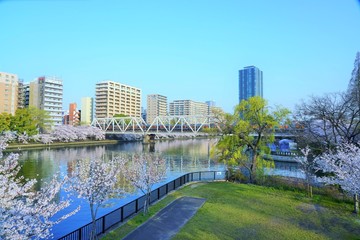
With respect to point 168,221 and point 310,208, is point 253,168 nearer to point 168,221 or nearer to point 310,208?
point 310,208

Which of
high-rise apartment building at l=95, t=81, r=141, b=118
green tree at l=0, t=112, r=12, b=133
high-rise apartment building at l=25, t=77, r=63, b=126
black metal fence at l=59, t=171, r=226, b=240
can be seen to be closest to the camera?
black metal fence at l=59, t=171, r=226, b=240

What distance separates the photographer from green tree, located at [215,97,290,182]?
21.4 metres

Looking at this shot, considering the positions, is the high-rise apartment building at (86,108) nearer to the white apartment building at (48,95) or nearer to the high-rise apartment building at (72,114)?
the high-rise apartment building at (72,114)

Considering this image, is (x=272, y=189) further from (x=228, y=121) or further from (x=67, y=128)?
(x=67, y=128)

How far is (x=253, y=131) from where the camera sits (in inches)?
873

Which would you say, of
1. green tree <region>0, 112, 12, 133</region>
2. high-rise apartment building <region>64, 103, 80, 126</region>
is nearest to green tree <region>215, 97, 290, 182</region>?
green tree <region>0, 112, 12, 133</region>

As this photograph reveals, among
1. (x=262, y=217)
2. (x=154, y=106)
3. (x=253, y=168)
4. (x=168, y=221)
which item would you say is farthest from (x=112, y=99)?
(x=262, y=217)

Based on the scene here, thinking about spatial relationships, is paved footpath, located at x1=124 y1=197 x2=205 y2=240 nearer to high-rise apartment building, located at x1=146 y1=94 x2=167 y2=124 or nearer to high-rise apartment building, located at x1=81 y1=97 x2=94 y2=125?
high-rise apartment building, located at x1=81 y1=97 x2=94 y2=125

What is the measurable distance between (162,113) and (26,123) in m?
131

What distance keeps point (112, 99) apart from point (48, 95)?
128ft

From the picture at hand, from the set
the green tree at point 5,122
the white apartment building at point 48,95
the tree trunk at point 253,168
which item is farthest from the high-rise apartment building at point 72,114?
the tree trunk at point 253,168

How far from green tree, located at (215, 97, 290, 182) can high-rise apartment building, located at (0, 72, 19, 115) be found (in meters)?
84.6

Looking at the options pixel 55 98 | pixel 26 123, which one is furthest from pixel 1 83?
pixel 26 123

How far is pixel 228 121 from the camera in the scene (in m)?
21.8
